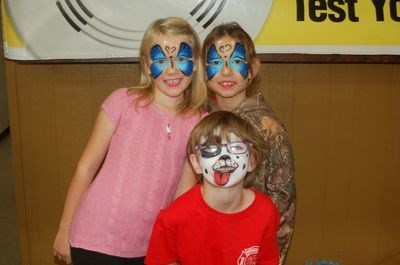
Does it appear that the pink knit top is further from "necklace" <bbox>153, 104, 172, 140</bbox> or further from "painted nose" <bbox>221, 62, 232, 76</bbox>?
"painted nose" <bbox>221, 62, 232, 76</bbox>

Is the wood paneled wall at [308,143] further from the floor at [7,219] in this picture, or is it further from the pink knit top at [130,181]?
the pink knit top at [130,181]

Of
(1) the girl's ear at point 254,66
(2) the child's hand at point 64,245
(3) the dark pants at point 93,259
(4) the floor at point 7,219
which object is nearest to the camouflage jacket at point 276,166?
(1) the girl's ear at point 254,66

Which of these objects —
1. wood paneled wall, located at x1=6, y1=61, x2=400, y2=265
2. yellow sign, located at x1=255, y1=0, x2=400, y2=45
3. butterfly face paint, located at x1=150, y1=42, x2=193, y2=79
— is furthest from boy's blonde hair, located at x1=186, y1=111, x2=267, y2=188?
wood paneled wall, located at x1=6, y1=61, x2=400, y2=265

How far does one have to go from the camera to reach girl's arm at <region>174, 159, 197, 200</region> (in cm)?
156

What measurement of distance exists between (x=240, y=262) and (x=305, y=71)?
1.13 metres

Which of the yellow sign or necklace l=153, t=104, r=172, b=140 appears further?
the yellow sign

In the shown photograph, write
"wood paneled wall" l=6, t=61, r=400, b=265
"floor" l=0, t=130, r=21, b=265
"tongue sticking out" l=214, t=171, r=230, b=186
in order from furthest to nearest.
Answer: "floor" l=0, t=130, r=21, b=265, "wood paneled wall" l=6, t=61, r=400, b=265, "tongue sticking out" l=214, t=171, r=230, b=186

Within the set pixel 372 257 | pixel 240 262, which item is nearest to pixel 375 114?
pixel 372 257

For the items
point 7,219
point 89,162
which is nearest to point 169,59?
point 89,162

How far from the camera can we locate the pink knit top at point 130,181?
4.90ft

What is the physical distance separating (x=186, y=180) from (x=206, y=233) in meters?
0.26

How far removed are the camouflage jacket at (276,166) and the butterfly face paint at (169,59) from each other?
233mm

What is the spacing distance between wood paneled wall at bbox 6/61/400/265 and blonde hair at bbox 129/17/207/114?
627mm

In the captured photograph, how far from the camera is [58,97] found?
7.15ft
